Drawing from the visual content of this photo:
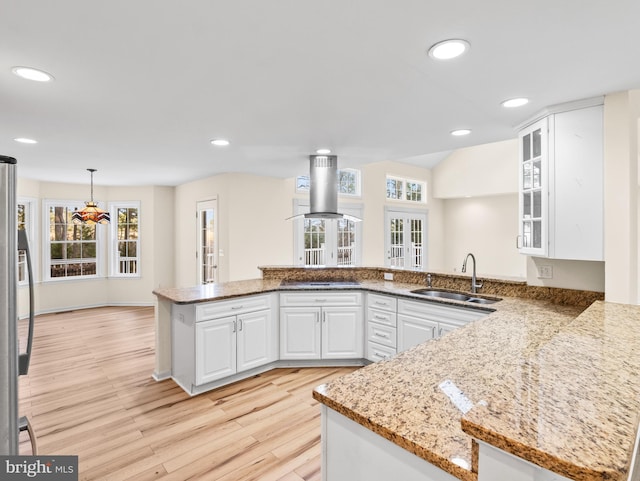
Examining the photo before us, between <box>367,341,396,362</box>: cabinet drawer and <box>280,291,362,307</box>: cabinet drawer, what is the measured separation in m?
0.45

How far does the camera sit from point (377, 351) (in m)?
3.53

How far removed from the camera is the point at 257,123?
2.86 meters

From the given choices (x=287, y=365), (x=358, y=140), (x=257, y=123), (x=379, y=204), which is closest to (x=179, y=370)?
(x=287, y=365)

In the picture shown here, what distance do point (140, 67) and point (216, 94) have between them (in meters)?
0.49

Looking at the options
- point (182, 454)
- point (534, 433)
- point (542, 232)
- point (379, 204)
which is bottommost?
point (182, 454)

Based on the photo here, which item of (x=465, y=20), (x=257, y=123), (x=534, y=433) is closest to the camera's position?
(x=534, y=433)

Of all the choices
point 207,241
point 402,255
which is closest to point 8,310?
point 207,241

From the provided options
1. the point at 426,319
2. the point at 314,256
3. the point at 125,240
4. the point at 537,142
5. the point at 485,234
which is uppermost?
the point at 537,142

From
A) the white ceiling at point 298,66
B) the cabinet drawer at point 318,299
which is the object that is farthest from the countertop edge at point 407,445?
the cabinet drawer at point 318,299

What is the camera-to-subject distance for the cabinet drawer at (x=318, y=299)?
364 centimetres

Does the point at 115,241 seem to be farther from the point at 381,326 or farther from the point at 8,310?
the point at 8,310

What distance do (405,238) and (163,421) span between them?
683 centimetres

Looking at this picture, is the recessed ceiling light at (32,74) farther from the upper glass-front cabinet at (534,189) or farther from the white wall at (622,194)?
the white wall at (622,194)

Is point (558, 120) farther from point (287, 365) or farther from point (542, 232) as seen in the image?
point (287, 365)
